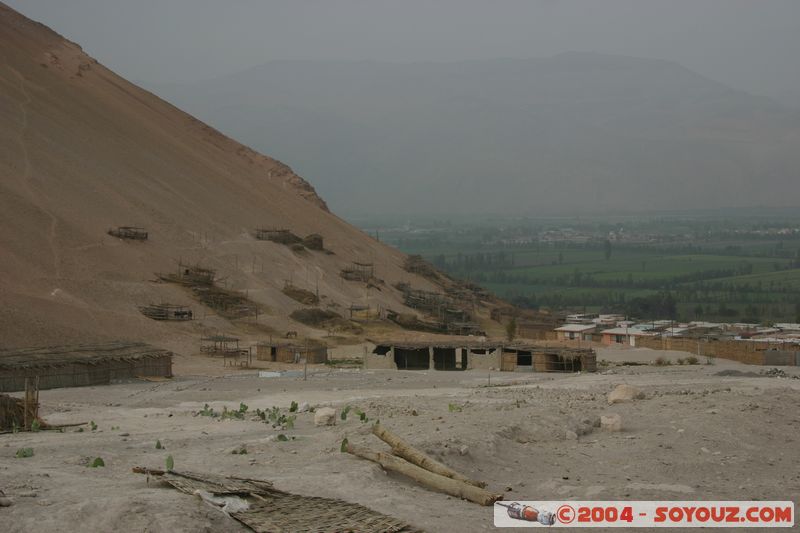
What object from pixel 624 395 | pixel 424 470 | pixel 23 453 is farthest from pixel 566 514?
pixel 624 395

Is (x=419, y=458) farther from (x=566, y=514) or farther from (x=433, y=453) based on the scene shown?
(x=566, y=514)

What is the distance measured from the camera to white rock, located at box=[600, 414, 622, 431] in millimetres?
19922

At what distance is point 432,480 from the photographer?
14805mm

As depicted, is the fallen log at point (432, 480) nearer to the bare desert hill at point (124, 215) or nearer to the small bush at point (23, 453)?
the small bush at point (23, 453)

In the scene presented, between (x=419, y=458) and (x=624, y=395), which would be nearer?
(x=419, y=458)

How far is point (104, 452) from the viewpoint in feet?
58.4

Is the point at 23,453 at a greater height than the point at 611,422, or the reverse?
the point at 611,422

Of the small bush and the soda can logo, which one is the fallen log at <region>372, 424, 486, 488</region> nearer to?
the soda can logo

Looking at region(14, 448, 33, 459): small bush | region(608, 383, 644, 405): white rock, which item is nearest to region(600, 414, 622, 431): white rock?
region(608, 383, 644, 405): white rock
